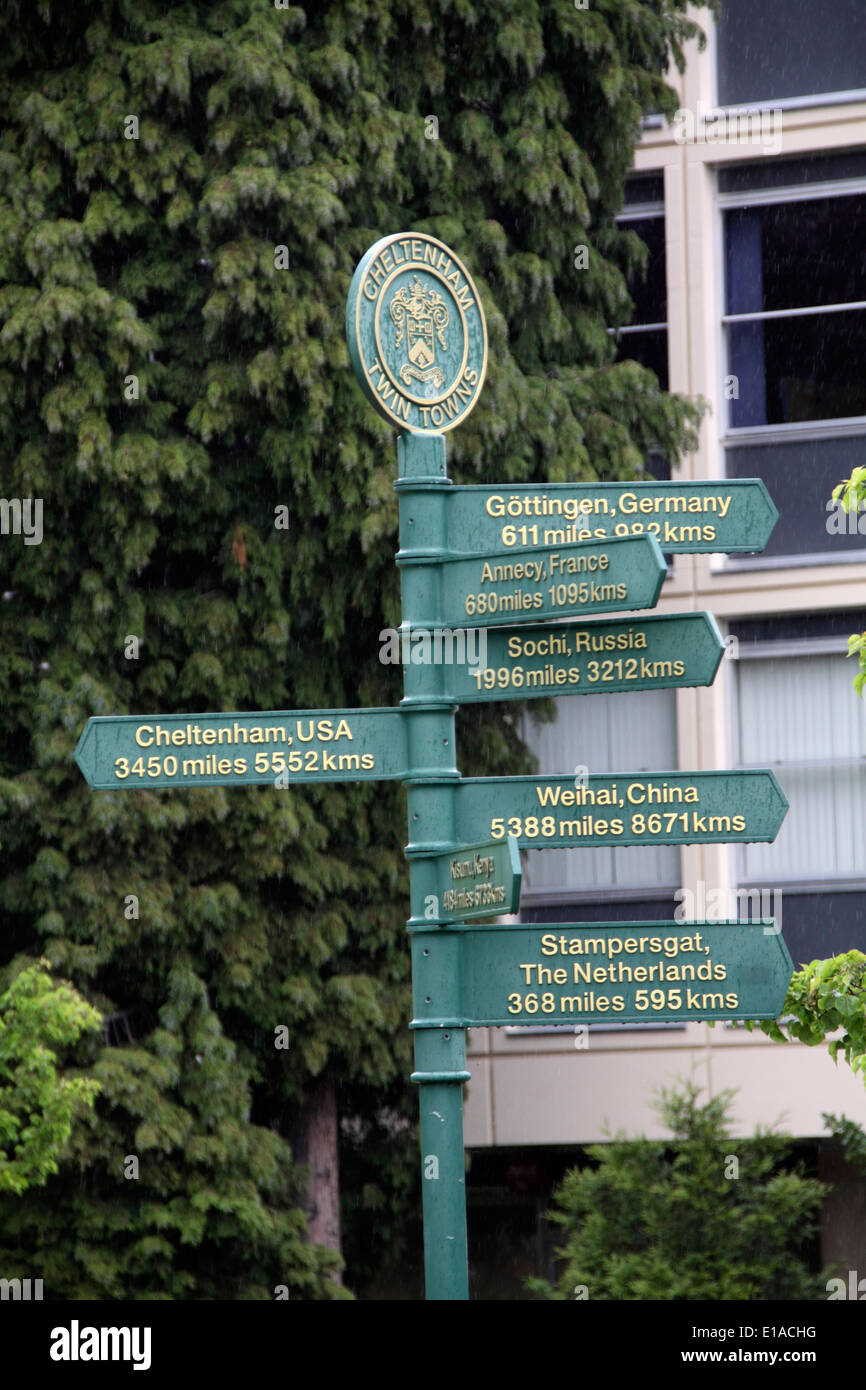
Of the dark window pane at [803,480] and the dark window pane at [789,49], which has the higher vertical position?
the dark window pane at [789,49]

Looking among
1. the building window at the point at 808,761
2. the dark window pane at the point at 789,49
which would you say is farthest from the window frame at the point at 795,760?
the dark window pane at the point at 789,49

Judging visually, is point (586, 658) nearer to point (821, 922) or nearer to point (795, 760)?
point (821, 922)

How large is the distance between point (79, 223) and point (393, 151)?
2.06 metres

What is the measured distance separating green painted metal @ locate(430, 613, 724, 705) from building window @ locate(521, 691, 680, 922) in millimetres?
10084

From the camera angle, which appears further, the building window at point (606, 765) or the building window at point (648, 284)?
the building window at point (648, 284)

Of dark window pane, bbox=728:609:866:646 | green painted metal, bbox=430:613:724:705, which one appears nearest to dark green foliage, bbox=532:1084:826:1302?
dark window pane, bbox=728:609:866:646

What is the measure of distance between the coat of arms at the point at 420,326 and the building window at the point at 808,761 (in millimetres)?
10145

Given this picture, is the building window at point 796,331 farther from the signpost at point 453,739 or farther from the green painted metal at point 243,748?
the green painted metal at point 243,748

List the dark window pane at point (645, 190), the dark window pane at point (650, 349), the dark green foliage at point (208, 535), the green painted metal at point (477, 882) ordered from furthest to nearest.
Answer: the dark window pane at point (650, 349)
the dark window pane at point (645, 190)
the dark green foliage at point (208, 535)
the green painted metal at point (477, 882)

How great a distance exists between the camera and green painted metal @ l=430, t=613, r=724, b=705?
554 centimetres

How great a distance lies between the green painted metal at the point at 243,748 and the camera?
5711mm

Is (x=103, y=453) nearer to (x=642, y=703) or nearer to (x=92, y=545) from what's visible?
(x=92, y=545)

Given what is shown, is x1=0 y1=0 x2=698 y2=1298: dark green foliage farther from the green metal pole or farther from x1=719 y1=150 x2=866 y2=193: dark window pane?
the green metal pole

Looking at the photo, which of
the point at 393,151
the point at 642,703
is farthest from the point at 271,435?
the point at 642,703
